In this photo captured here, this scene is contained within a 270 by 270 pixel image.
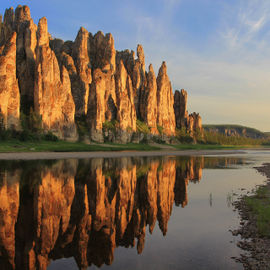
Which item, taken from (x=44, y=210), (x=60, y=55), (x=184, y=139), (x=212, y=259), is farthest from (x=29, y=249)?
(x=184, y=139)

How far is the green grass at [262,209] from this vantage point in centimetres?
1260

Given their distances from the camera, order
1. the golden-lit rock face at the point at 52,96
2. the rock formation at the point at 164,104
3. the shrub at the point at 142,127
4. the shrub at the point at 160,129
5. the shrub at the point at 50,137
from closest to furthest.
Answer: the shrub at the point at 50,137 < the golden-lit rock face at the point at 52,96 < the shrub at the point at 142,127 < the shrub at the point at 160,129 < the rock formation at the point at 164,104

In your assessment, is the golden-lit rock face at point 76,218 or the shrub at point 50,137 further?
the shrub at point 50,137

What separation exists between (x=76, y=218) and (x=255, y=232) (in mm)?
9349

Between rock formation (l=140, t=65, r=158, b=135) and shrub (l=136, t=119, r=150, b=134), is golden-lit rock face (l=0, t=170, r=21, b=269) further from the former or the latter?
rock formation (l=140, t=65, r=158, b=135)

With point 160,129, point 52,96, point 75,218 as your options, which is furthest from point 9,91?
point 160,129

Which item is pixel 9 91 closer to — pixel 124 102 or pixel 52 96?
pixel 52 96

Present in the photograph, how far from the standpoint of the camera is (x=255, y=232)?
12.2 m

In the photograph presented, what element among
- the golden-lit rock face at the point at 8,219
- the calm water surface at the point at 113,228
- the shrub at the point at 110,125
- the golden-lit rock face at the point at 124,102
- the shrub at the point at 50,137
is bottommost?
the calm water surface at the point at 113,228

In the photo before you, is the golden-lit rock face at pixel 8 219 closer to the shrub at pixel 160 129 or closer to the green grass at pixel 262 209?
the green grass at pixel 262 209

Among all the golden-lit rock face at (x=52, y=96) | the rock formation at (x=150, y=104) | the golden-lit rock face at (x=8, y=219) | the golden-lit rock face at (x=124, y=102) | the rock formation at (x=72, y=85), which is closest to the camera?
the golden-lit rock face at (x=8, y=219)

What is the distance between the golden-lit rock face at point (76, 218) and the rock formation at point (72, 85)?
71.1 meters

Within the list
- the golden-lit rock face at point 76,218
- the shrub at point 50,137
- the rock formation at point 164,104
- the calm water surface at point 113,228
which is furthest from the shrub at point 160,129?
the calm water surface at point 113,228

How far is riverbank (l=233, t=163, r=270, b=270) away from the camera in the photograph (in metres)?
9.16
